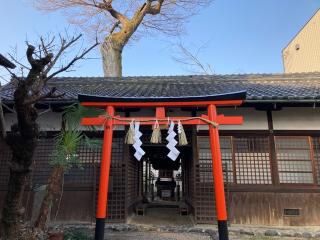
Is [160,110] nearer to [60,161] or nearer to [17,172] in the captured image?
[60,161]

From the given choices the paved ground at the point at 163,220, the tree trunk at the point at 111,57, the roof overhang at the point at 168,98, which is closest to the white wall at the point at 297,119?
the roof overhang at the point at 168,98

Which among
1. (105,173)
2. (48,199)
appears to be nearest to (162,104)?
(105,173)

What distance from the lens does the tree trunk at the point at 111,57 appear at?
59.4ft

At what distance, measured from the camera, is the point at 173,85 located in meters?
12.4

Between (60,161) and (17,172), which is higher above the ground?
(60,161)

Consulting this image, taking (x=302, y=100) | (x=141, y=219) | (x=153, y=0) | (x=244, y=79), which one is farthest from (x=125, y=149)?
(x=153, y=0)

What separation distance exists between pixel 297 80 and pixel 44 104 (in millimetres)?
9651

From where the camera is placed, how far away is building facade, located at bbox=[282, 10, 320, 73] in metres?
25.1

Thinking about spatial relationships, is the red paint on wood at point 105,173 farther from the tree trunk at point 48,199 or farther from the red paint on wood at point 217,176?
the red paint on wood at point 217,176

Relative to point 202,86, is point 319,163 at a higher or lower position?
lower

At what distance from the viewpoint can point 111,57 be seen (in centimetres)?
1827

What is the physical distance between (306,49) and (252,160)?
2176 centimetres

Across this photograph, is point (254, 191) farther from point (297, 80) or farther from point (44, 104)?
point (44, 104)

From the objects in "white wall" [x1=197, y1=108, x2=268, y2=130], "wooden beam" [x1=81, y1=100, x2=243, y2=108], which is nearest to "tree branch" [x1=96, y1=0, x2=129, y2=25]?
"white wall" [x1=197, y1=108, x2=268, y2=130]
